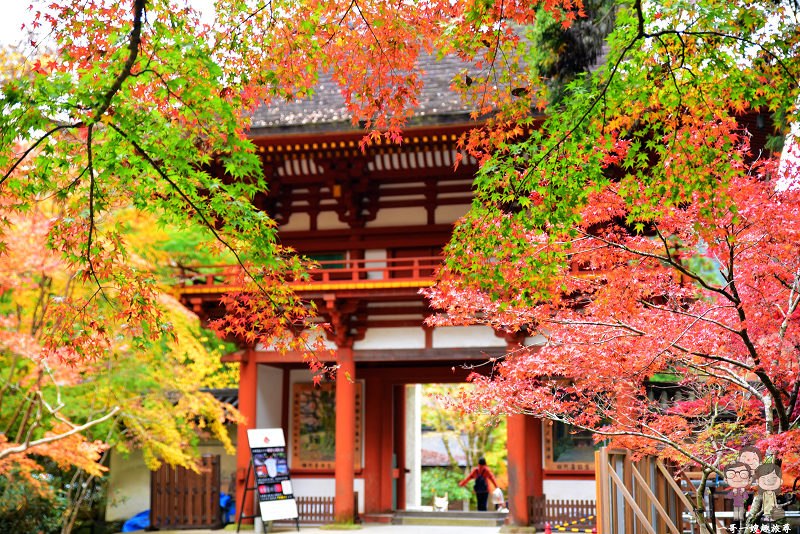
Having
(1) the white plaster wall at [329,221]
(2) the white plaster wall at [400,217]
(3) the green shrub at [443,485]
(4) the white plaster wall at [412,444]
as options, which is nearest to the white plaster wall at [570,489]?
(2) the white plaster wall at [400,217]

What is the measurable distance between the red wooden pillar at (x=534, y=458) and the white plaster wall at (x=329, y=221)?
4833 mm

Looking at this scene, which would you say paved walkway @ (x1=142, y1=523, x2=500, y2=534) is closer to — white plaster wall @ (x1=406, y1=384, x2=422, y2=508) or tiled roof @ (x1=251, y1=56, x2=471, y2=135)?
white plaster wall @ (x1=406, y1=384, x2=422, y2=508)

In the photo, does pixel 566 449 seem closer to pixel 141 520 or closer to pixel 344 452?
pixel 344 452

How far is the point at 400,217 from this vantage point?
1360 cm

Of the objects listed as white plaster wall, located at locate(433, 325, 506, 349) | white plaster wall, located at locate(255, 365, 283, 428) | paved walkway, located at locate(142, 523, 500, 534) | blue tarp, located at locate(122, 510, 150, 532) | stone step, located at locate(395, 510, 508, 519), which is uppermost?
white plaster wall, located at locate(433, 325, 506, 349)

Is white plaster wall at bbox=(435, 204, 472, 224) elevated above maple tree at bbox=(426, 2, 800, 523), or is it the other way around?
white plaster wall at bbox=(435, 204, 472, 224)

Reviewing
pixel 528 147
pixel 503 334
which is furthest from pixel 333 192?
pixel 528 147

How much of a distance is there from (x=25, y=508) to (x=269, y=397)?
5.12m

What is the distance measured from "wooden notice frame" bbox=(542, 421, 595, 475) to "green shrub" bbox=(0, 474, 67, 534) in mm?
8977

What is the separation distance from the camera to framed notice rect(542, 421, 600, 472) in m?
13.1

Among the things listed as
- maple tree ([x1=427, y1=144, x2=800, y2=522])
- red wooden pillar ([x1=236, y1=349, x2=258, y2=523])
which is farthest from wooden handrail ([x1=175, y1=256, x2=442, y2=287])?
maple tree ([x1=427, y1=144, x2=800, y2=522])

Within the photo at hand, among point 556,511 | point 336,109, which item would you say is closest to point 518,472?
point 556,511

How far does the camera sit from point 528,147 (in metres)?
5.21

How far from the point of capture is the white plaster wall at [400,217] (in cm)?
1350
